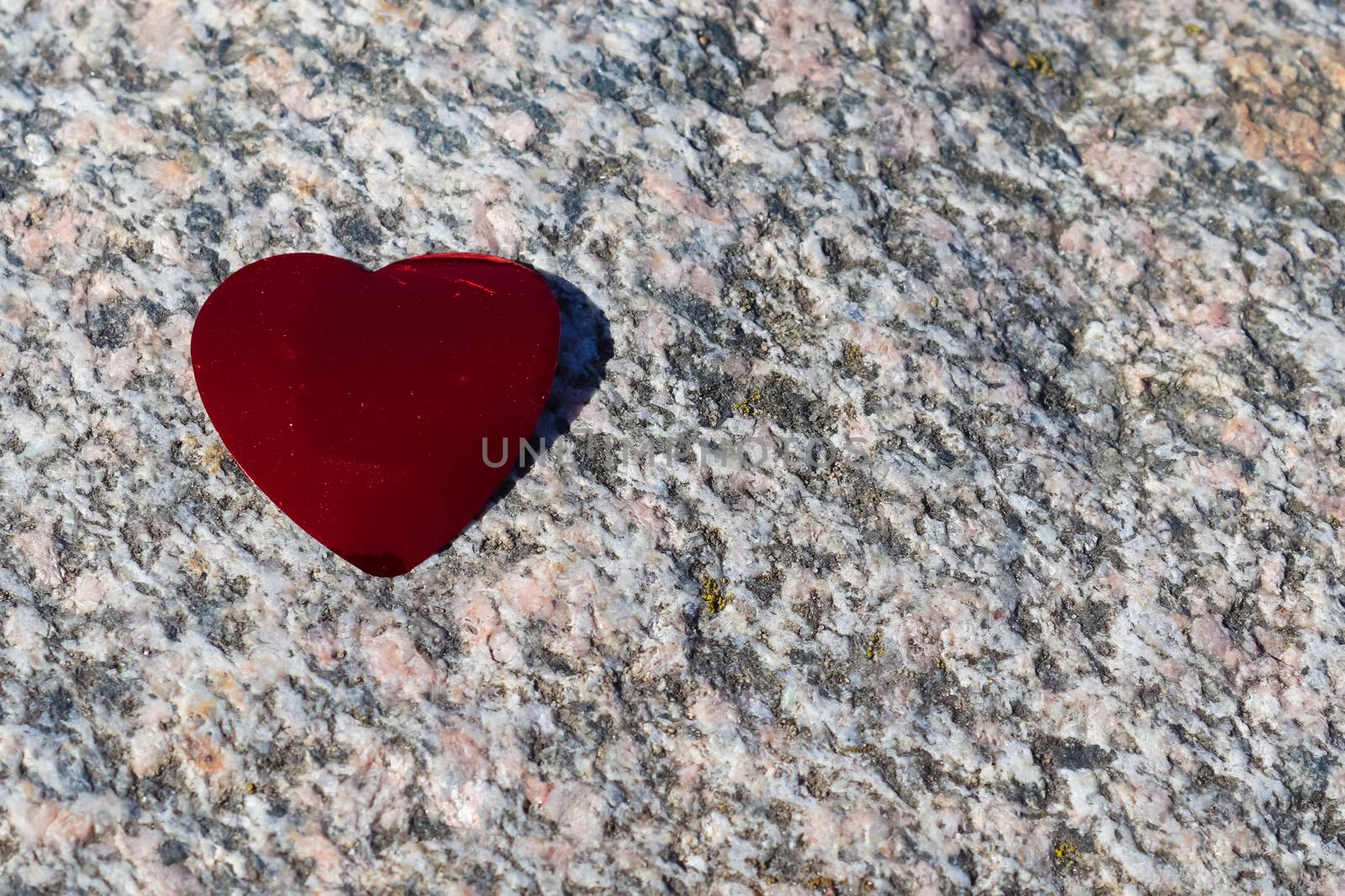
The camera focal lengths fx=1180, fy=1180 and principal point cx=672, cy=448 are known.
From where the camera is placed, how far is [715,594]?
2.12 m

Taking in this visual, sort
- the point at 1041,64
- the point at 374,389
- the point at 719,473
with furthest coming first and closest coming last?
the point at 1041,64 < the point at 719,473 < the point at 374,389

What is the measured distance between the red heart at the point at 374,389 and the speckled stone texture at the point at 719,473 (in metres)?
0.09

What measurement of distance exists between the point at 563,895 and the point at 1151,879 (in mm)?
970

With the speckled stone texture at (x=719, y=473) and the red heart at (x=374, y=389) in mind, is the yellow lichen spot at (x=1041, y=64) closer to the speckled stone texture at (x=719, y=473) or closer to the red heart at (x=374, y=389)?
the speckled stone texture at (x=719, y=473)

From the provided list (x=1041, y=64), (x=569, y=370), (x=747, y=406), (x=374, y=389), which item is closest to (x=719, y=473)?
(x=747, y=406)

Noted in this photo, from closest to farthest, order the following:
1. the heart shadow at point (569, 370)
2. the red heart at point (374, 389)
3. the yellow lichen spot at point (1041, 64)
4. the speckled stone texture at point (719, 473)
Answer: the speckled stone texture at point (719, 473) < the red heart at point (374, 389) < the heart shadow at point (569, 370) < the yellow lichen spot at point (1041, 64)

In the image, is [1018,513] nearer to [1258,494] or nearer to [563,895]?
[1258,494]

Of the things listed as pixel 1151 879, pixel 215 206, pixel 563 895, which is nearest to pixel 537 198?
pixel 215 206

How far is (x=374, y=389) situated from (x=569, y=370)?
39 cm

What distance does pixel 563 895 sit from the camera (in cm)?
185

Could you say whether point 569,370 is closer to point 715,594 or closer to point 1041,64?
point 715,594

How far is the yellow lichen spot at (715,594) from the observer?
2.12 m

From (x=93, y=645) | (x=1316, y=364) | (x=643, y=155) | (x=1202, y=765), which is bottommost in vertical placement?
(x=93, y=645)

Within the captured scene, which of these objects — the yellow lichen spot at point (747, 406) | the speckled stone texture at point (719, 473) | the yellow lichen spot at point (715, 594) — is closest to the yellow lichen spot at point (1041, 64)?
the speckled stone texture at point (719, 473)
